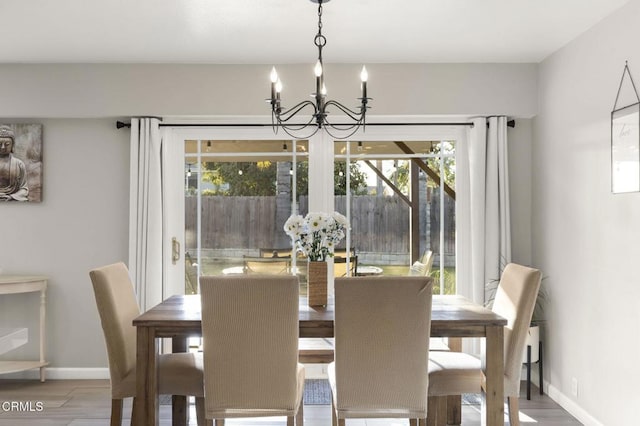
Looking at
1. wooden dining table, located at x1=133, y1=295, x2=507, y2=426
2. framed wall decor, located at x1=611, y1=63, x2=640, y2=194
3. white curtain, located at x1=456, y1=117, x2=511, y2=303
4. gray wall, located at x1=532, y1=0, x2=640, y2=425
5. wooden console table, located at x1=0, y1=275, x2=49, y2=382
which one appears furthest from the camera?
white curtain, located at x1=456, y1=117, x2=511, y2=303

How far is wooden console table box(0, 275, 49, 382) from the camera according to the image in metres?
4.09

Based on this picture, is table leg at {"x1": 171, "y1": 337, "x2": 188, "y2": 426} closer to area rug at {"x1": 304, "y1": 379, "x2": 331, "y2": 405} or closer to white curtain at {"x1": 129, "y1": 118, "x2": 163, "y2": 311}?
area rug at {"x1": 304, "y1": 379, "x2": 331, "y2": 405}

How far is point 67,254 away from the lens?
4.47 meters

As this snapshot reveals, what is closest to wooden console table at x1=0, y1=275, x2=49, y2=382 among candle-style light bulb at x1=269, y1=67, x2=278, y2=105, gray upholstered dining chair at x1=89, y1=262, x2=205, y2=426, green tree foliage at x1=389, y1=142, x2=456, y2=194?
gray upholstered dining chair at x1=89, y1=262, x2=205, y2=426

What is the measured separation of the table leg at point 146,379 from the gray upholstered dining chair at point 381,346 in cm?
88

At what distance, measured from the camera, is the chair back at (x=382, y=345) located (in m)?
2.50

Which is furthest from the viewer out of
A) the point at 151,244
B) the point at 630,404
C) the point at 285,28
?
the point at 151,244

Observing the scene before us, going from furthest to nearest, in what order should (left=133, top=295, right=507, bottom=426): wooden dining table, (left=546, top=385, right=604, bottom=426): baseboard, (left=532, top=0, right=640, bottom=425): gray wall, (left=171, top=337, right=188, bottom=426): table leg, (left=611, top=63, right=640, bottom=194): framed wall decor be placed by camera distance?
(left=546, top=385, right=604, bottom=426): baseboard < (left=171, top=337, right=188, bottom=426): table leg < (left=532, top=0, right=640, bottom=425): gray wall < (left=611, top=63, right=640, bottom=194): framed wall decor < (left=133, top=295, right=507, bottom=426): wooden dining table

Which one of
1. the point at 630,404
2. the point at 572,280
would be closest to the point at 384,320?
the point at 630,404

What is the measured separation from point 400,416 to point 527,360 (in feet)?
5.91

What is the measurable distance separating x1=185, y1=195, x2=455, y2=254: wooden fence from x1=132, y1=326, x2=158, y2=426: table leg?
1.89 meters

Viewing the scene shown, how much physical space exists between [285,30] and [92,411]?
2.75 meters

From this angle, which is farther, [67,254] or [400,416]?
[67,254]

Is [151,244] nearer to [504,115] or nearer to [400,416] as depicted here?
[400,416]
